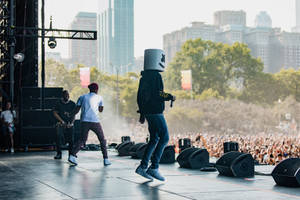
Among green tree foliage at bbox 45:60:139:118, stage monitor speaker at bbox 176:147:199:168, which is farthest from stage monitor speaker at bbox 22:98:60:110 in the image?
green tree foliage at bbox 45:60:139:118

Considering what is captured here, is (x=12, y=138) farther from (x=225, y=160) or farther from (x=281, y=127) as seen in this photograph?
(x=281, y=127)

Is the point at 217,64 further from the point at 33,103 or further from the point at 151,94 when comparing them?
the point at 151,94

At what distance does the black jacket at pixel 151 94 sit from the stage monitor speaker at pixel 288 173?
1918 millimetres

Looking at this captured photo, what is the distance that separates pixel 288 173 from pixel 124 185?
230cm

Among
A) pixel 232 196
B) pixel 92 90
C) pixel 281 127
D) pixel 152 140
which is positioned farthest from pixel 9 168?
pixel 281 127

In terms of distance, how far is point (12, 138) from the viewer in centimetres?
1669

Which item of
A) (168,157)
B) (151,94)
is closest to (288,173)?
(151,94)

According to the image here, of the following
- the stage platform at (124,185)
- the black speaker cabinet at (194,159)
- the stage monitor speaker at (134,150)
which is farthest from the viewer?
the stage monitor speaker at (134,150)

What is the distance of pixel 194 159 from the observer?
10570mm

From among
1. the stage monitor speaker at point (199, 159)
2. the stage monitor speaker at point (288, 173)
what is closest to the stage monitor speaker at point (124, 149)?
the stage monitor speaker at point (199, 159)

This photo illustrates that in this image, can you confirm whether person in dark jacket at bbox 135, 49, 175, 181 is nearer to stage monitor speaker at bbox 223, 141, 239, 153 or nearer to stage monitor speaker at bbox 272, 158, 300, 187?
stage monitor speaker at bbox 272, 158, 300, 187

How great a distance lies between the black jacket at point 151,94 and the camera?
8.23m

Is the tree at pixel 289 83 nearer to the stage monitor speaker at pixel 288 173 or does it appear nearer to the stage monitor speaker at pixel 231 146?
the stage monitor speaker at pixel 231 146

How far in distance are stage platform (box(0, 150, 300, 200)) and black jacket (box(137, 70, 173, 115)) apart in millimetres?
1105
